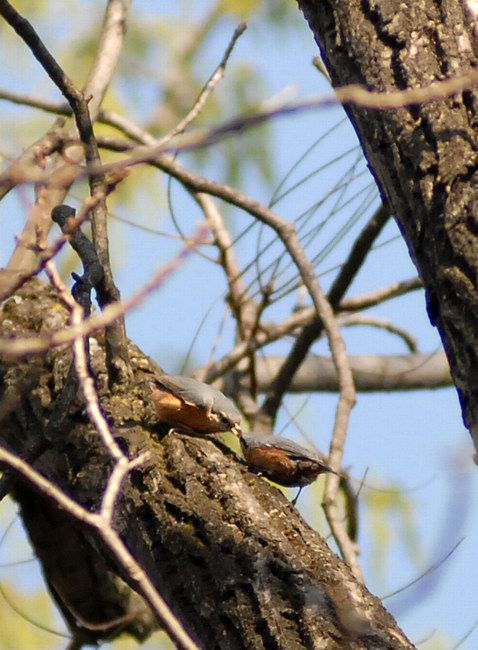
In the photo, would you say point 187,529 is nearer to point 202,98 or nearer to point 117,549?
point 117,549

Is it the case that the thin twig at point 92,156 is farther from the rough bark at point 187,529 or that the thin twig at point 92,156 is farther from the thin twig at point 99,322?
the thin twig at point 99,322

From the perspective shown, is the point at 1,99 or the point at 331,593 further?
the point at 1,99

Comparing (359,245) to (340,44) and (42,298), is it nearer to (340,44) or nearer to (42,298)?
(42,298)

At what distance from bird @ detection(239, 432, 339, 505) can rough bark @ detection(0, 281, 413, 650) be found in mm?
29

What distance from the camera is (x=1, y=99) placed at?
2611 millimetres

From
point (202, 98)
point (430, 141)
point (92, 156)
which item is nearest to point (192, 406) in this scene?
point (92, 156)

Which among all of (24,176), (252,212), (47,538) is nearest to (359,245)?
(252,212)

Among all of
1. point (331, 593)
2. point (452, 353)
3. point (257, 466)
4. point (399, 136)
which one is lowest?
point (331, 593)

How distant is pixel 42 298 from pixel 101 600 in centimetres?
56

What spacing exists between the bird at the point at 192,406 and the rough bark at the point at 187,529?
0.03 meters

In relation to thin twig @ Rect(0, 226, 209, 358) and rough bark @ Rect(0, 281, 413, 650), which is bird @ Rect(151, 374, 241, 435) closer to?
rough bark @ Rect(0, 281, 413, 650)

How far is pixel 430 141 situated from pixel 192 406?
56 cm

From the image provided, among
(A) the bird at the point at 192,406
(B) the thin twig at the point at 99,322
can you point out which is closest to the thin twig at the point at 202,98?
(A) the bird at the point at 192,406

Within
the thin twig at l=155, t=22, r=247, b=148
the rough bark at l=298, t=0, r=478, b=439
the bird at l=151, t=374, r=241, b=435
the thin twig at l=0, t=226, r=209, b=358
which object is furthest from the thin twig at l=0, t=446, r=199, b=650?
the thin twig at l=155, t=22, r=247, b=148
